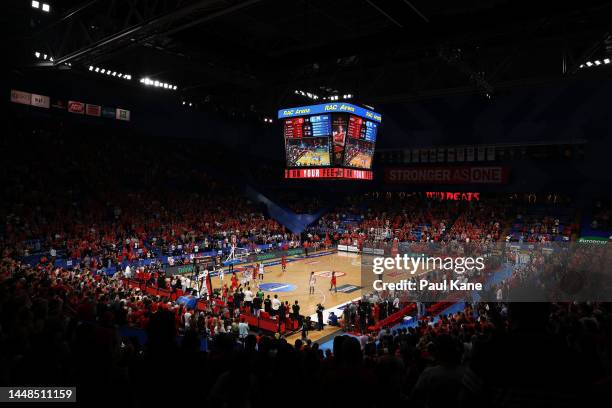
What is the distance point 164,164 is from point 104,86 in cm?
794

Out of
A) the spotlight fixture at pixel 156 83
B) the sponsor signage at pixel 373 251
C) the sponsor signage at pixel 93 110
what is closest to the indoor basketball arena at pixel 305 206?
the sponsor signage at pixel 93 110

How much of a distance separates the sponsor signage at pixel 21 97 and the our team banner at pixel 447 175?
30.8 metres

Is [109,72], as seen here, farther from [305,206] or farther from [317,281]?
[317,281]

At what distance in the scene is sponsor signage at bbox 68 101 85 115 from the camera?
3209 centimetres

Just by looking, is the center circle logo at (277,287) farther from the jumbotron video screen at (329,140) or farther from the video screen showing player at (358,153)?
the video screen showing player at (358,153)

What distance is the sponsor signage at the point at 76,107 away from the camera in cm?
3209

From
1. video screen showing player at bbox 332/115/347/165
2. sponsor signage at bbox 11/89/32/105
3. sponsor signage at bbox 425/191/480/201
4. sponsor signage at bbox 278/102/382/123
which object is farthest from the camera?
sponsor signage at bbox 425/191/480/201

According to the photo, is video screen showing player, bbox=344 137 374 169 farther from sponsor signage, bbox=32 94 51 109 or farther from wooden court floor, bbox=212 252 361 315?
sponsor signage, bbox=32 94 51 109

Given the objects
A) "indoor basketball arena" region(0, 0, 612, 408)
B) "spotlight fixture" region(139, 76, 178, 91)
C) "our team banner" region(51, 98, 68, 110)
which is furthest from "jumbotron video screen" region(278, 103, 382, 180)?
"our team banner" region(51, 98, 68, 110)

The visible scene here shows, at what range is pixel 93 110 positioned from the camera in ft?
110

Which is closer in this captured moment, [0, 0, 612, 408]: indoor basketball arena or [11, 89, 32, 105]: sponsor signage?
[0, 0, 612, 408]: indoor basketball arena

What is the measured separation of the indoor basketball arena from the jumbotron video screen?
5.9 inches

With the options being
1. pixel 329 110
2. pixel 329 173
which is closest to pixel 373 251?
pixel 329 173

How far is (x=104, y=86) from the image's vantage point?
3444 cm
